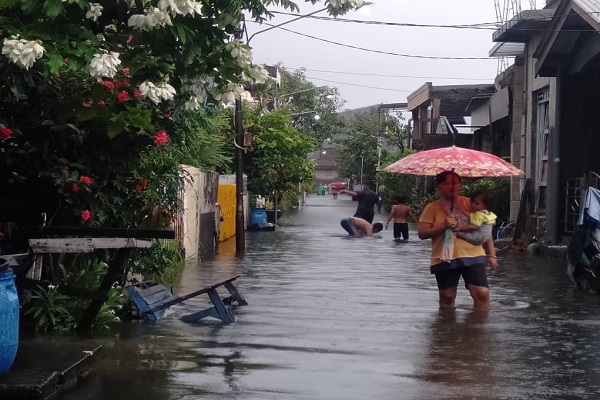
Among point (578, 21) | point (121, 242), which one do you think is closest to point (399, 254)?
point (578, 21)

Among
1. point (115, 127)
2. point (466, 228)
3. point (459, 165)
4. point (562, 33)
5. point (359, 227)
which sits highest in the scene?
point (562, 33)

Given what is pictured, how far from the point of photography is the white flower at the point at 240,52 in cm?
729

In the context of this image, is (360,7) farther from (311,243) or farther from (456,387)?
(311,243)

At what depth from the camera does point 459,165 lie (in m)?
10.5

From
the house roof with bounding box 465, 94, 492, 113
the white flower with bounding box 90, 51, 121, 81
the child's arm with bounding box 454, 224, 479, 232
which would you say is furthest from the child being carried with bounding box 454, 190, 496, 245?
the house roof with bounding box 465, 94, 492, 113

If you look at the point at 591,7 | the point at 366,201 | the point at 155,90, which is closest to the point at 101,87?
the point at 155,90

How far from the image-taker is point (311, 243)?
962 inches

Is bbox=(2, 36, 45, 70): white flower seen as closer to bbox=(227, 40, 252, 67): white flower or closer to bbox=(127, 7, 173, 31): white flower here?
bbox=(127, 7, 173, 31): white flower

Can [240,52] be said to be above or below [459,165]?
above

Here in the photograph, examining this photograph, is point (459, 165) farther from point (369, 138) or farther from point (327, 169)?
point (327, 169)

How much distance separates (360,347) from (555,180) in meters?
13.1

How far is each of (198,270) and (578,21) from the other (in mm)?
8840

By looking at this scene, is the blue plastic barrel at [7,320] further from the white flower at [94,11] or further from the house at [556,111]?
the house at [556,111]

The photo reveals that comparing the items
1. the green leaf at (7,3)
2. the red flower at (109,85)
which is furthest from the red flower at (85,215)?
the green leaf at (7,3)
